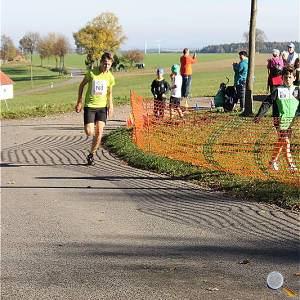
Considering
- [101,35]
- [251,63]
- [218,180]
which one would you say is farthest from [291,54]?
[101,35]

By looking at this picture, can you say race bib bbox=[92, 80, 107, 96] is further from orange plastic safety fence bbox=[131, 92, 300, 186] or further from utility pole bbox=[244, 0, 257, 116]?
utility pole bbox=[244, 0, 257, 116]

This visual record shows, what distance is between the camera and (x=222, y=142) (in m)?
12.3

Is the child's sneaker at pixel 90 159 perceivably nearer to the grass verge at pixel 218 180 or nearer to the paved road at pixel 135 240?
the grass verge at pixel 218 180

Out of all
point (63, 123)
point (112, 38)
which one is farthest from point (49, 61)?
point (63, 123)

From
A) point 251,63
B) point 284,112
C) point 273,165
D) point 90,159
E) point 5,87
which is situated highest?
point 251,63

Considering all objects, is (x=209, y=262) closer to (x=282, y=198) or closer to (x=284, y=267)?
(x=284, y=267)

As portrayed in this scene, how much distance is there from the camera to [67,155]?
13.0m

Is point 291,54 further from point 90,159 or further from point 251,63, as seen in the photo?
point 90,159

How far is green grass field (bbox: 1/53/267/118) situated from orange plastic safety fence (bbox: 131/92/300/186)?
10444 millimetres

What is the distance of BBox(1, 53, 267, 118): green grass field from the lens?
94.9 ft

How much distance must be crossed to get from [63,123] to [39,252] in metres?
14.9

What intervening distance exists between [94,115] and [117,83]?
56.1 m

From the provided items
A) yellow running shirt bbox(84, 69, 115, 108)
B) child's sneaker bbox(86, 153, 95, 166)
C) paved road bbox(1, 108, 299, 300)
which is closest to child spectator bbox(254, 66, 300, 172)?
paved road bbox(1, 108, 299, 300)

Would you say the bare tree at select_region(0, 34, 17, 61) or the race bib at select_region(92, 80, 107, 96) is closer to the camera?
the race bib at select_region(92, 80, 107, 96)
